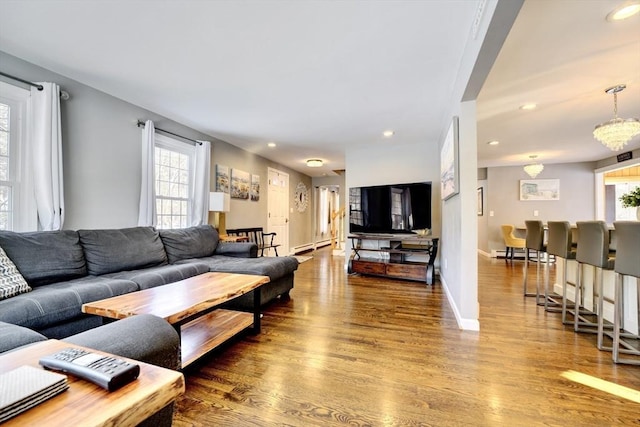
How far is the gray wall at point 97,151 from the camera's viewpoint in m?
2.84

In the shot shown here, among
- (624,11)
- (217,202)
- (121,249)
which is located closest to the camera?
(624,11)

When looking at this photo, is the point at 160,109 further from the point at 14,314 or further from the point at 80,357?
the point at 80,357

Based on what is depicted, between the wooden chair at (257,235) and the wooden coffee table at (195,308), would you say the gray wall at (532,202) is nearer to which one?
the wooden chair at (257,235)

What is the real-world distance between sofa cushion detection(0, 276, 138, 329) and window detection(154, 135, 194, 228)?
6.26ft

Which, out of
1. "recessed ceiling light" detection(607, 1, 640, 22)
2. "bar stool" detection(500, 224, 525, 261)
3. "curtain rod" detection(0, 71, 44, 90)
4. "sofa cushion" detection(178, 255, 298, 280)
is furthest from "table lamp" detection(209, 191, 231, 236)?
"bar stool" detection(500, 224, 525, 261)

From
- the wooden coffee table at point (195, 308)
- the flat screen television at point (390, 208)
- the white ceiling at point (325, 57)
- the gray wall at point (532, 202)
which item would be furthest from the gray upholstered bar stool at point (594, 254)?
the gray wall at point (532, 202)

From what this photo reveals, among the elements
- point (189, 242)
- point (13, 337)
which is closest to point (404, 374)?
point (13, 337)

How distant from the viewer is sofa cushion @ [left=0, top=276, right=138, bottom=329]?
1704mm

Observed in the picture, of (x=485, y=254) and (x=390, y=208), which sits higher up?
(x=390, y=208)

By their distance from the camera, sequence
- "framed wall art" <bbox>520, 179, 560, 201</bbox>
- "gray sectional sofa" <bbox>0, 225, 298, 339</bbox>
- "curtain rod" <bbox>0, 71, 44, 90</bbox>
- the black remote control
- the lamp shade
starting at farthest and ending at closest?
"framed wall art" <bbox>520, 179, 560, 201</bbox> < the lamp shade < "curtain rod" <bbox>0, 71, 44, 90</bbox> < "gray sectional sofa" <bbox>0, 225, 298, 339</bbox> < the black remote control

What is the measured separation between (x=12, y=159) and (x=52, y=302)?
1.62 metres

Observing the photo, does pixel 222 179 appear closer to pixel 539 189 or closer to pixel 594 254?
pixel 594 254

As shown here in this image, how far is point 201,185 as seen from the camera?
4.34 meters

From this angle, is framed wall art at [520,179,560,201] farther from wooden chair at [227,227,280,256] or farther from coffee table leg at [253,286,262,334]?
coffee table leg at [253,286,262,334]
